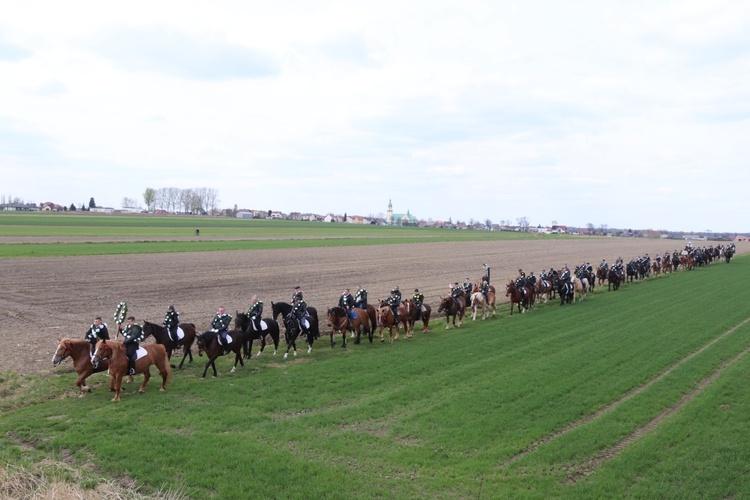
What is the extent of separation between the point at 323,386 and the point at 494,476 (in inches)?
239

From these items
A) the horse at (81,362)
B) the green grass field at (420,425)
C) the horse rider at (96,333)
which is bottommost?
the green grass field at (420,425)

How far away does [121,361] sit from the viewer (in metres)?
13.2

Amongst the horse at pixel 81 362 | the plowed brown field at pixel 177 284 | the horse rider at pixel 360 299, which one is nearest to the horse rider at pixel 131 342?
the horse at pixel 81 362

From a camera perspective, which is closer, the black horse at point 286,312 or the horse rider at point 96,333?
the horse rider at point 96,333

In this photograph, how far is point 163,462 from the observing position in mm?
9727

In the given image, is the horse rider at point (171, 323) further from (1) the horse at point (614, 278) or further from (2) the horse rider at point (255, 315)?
(1) the horse at point (614, 278)

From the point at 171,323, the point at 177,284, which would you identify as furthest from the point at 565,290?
the point at 177,284

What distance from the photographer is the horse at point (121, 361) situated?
42.8 feet

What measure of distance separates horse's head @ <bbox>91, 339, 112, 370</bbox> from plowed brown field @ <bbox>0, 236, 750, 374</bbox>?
11.7 feet

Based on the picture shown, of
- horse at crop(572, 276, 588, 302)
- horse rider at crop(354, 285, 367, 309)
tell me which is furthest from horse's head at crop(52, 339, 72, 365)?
horse at crop(572, 276, 588, 302)

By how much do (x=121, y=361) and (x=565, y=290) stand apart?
2424 centimetres

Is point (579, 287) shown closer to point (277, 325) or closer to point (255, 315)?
point (277, 325)

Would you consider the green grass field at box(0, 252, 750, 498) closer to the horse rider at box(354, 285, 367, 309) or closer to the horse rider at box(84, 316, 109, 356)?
the horse rider at box(84, 316, 109, 356)

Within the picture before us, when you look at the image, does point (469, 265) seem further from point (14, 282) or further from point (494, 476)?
point (494, 476)
